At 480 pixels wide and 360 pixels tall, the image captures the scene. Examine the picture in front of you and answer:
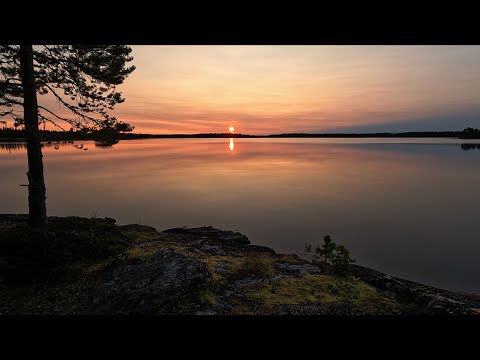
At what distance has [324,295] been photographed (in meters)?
6.41

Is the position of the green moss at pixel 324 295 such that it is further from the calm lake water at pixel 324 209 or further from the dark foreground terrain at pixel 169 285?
the calm lake water at pixel 324 209

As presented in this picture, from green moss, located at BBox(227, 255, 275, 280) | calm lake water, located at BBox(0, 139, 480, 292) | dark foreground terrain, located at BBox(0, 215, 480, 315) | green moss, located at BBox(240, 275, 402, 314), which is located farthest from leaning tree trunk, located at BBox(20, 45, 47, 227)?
calm lake water, located at BBox(0, 139, 480, 292)

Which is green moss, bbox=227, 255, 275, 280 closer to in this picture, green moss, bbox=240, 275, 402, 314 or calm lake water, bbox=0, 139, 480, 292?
green moss, bbox=240, 275, 402, 314

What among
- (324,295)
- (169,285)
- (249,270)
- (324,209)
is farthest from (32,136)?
(324,209)

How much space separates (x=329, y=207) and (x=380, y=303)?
61.1 ft

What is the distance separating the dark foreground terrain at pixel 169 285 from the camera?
5859 millimetres

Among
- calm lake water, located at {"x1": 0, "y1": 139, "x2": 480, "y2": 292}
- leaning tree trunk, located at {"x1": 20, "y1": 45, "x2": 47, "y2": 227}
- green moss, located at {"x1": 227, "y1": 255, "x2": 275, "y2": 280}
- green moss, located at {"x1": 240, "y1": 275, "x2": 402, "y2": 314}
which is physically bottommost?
calm lake water, located at {"x1": 0, "y1": 139, "x2": 480, "y2": 292}

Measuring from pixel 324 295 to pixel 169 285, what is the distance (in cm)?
356

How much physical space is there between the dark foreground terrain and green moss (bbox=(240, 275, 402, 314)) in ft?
0.07

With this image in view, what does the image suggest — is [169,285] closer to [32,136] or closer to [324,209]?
[32,136]

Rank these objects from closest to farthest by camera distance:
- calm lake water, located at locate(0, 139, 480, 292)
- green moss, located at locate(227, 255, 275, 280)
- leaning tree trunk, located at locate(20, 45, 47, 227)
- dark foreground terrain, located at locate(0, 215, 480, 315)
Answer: dark foreground terrain, located at locate(0, 215, 480, 315) → green moss, located at locate(227, 255, 275, 280) → leaning tree trunk, located at locate(20, 45, 47, 227) → calm lake water, located at locate(0, 139, 480, 292)

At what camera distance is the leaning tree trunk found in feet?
29.6

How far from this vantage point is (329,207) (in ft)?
79.5
